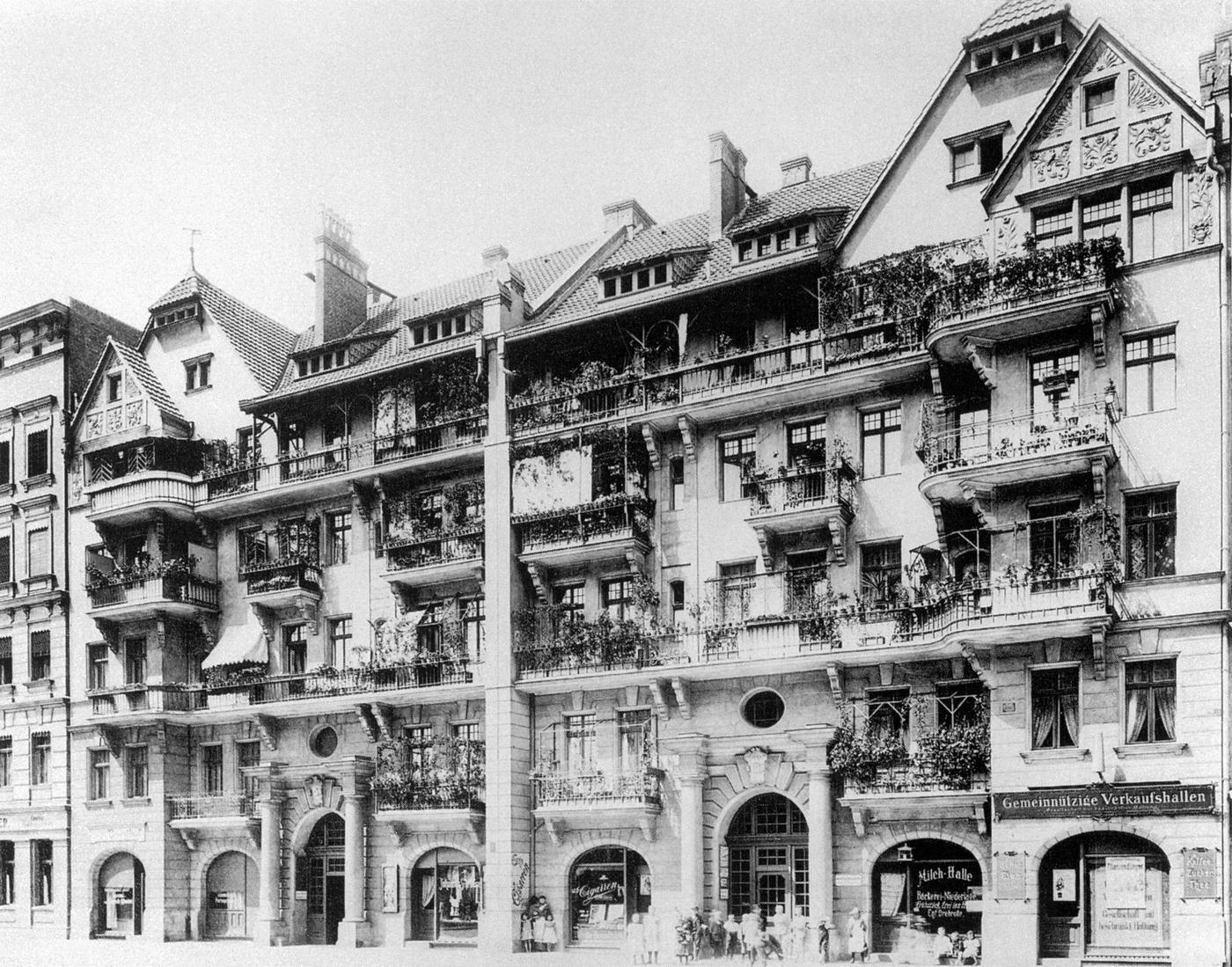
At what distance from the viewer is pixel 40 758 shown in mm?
46562

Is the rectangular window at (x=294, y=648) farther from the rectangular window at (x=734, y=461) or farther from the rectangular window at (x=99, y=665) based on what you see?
the rectangular window at (x=734, y=461)

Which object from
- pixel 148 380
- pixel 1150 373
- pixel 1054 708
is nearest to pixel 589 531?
pixel 1054 708

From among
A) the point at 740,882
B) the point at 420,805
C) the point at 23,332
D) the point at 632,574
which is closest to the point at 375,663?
the point at 420,805

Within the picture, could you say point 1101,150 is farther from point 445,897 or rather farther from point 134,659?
point 134,659

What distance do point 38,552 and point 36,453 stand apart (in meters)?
3.71

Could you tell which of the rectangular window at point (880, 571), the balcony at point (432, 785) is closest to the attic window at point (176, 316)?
the balcony at point (432, 785)

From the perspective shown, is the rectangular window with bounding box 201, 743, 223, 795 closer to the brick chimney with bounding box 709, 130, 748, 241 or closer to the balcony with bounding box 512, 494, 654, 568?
the balcony with bounding box 512, 494, 654, 568

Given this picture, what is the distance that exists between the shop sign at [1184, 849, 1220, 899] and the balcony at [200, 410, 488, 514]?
21412 millimetres

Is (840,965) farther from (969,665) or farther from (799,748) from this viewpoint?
(969,665)

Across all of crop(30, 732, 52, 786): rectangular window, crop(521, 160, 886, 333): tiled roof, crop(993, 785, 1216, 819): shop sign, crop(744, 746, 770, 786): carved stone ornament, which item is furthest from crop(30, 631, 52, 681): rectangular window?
crop(993, 785, 1216, 819): shop sign

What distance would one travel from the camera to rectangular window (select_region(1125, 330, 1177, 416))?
28688 mm

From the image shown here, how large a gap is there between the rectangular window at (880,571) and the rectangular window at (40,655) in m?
30.1

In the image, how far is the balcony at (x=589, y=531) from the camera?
3525 centimetres

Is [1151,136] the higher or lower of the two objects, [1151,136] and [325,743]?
the higher
